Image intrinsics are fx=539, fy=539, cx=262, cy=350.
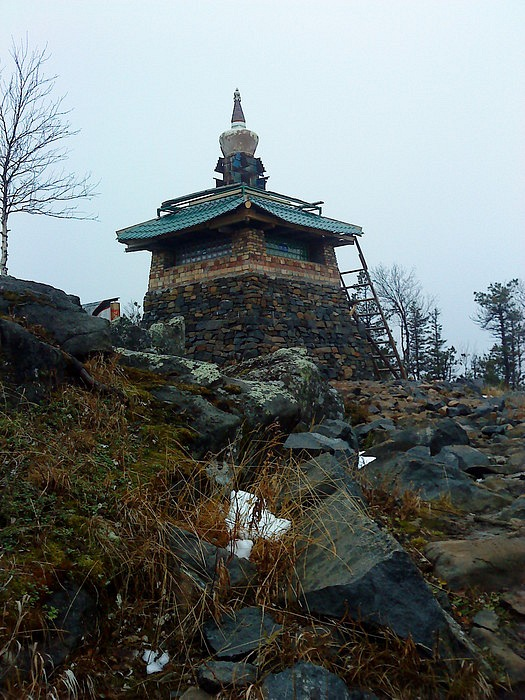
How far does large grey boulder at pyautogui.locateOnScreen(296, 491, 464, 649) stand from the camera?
238 cm

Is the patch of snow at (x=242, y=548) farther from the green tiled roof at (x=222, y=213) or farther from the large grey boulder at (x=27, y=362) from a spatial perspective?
the green tiled roof at (x=222, y=213)

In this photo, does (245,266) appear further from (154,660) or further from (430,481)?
(154,660)

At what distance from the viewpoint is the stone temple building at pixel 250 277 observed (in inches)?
562

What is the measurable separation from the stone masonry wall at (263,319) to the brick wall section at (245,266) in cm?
20


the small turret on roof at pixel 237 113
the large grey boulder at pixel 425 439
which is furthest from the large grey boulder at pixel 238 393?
the small turret on roof at pixel 237 113

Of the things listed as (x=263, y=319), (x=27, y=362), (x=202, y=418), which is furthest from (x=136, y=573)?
(x=263, y=319)

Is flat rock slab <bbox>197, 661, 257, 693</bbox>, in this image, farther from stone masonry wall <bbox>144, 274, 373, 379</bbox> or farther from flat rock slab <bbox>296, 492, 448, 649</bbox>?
stone masonry wall <bbox>144, 274, 373, 379</bbox>

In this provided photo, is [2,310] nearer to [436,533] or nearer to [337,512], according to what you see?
[337,512]

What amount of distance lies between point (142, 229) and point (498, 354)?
23.6 meters

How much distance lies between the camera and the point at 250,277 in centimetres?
1441

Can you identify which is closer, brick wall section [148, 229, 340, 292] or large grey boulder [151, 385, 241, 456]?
large grey boulder [151, 385, 241, 456]

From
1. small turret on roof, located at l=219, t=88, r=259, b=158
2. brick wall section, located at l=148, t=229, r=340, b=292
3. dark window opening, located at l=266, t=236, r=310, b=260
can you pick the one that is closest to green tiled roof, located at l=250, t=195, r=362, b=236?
brick wall section, located at l=148, t=229, r=340, b=292

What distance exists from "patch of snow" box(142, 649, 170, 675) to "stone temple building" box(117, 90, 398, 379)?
1141 centimetres

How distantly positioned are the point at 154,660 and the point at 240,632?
38 centimetres
